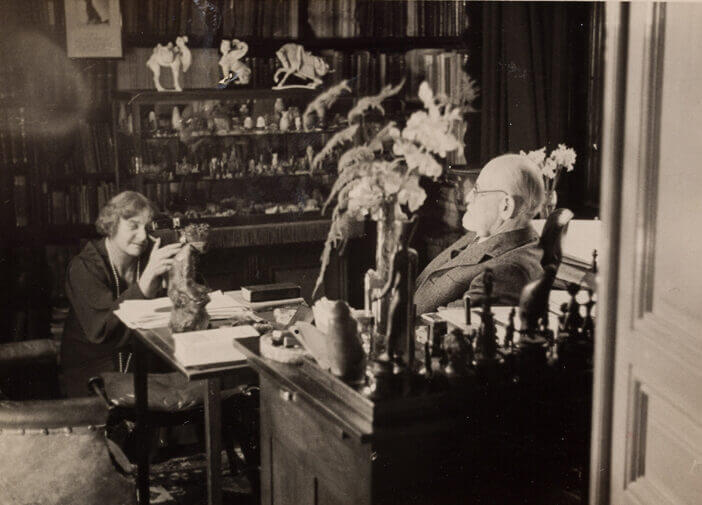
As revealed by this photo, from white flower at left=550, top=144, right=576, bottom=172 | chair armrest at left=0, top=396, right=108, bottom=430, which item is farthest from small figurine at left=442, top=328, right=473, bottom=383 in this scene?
white flower at left=550, top=144, right=576, bottom=172

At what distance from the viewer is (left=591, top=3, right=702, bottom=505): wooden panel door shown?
1.65 meters

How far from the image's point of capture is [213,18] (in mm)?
5473

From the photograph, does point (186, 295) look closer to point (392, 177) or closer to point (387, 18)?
Result: point (392, 177)

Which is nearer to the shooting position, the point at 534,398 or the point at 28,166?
the point at 534,398

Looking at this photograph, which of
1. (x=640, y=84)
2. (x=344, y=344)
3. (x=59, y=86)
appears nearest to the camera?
(x=640, y=84)

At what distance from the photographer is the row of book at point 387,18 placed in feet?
18.7

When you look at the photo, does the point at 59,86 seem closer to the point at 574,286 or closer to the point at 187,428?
the point at 187,428

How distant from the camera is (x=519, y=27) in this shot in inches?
215

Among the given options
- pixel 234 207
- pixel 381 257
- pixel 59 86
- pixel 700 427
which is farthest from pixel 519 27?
pixel 700 427

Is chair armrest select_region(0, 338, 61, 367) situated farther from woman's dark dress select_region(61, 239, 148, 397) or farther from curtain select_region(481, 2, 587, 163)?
curtain select_region(481, 2, 587, 163)

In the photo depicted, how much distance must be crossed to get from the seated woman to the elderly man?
1101 mm

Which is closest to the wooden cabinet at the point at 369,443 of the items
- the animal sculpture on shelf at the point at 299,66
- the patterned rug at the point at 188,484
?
the patterned rug at the point at 188,484

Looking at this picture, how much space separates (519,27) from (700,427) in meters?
4.16

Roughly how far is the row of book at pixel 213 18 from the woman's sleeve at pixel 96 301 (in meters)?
2.06
